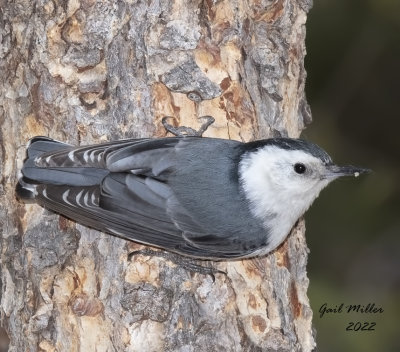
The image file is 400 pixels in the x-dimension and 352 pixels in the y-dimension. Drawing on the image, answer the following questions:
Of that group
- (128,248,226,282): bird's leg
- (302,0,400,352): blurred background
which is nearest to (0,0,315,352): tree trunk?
(128,248,226,282): bird's leg

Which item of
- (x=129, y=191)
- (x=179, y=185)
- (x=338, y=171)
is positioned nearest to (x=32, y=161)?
(x=129, y=191)

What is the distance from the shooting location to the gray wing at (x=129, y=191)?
3.18 metres

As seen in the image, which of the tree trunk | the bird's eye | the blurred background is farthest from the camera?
the blurred background

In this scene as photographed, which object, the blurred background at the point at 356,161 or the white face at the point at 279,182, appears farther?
the blurred background at the point at 356,161

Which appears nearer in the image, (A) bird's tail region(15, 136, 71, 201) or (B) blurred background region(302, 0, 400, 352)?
(A) bird's tail region(15, 136, 71, 201)

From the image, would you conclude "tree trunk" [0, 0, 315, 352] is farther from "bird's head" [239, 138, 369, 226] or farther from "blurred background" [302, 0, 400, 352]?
"blurred background" [302, 0, 400, 352]

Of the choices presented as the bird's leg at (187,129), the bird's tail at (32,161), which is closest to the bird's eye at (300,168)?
the bird's leg at (187,129)

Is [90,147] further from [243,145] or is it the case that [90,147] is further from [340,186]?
[340,186]

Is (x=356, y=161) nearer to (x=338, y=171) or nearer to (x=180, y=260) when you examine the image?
(x=338, y=171)

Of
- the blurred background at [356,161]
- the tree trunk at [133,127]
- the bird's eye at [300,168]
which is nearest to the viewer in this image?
the tree trunk at [133,127]

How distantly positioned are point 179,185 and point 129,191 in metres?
0.17

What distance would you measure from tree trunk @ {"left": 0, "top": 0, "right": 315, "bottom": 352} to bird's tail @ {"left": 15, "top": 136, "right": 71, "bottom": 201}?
0.09 m

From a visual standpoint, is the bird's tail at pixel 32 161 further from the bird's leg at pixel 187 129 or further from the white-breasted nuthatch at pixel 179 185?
the bird's leg at pixel 187 129

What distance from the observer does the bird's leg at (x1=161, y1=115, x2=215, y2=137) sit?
3328 mm
